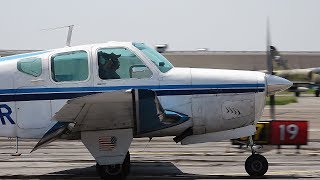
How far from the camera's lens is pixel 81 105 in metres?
9.29

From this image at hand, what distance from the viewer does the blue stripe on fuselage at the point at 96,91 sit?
1028 centimetres

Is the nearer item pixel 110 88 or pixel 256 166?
pixel 110 88

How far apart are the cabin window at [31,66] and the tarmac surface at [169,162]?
2.05 meters

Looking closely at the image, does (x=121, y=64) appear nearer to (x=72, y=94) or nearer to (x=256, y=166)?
(x=72, y=94)

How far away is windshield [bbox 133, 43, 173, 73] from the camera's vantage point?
10531 mm

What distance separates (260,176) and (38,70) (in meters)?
4.25

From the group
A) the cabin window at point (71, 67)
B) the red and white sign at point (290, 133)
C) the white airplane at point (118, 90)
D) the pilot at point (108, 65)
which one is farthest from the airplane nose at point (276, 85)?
the red and white sign at point (290, 133)

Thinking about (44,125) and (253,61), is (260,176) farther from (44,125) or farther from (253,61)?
(253,61)

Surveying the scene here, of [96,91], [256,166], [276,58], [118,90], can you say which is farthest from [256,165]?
[276,58]

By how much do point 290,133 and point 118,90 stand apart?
5.87 m

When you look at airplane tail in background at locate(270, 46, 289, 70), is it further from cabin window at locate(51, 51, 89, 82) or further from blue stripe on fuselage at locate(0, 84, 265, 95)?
cabin window at locate(51, 51, 89, 82)

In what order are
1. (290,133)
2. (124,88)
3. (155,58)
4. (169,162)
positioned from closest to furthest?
(124,88) → (155,58) → (169,162) → (290,133)

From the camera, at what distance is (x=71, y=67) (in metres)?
10.4

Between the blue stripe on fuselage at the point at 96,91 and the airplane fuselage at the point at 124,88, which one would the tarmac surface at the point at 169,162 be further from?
the blue stripe on fuselage at the point at 96,91
